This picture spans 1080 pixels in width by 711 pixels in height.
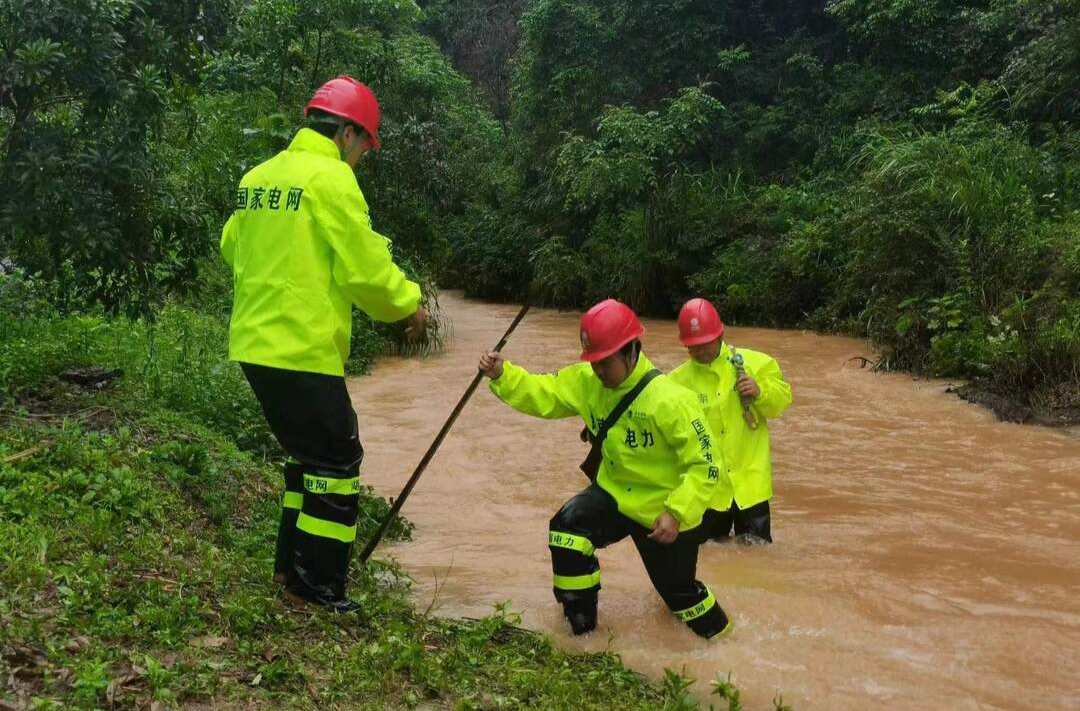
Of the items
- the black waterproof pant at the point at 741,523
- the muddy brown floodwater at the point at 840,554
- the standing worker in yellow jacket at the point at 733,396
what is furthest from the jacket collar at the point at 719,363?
the muddy brown floodwater at the point at 840,554

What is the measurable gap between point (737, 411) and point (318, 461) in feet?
8.45

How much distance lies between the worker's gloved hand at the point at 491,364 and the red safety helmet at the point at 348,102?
102 centimetres

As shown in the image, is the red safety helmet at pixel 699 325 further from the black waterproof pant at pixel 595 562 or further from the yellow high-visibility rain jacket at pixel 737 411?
the black waterproof pant at pixel 595 562

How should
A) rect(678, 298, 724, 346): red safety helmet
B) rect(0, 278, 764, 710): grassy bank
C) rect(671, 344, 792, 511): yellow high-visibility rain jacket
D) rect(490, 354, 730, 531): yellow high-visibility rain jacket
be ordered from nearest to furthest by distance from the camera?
1. rect(0, 278, 764, 710): grassy bank
2. rect(490, 354, 730, 531): yellow high-visibility rain jacket
3. rect(678, 298, 724, 346): red safety helmet
4. rect(671, 344, 792, 511): yellow high-visibility rain jacket

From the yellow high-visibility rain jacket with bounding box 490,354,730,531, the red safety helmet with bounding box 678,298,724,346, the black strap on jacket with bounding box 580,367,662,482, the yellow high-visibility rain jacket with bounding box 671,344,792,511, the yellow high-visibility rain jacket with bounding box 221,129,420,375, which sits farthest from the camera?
the yellow high-visibility rain jacket with bounding box 671,344,792,511

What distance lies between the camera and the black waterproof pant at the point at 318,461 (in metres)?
3.97

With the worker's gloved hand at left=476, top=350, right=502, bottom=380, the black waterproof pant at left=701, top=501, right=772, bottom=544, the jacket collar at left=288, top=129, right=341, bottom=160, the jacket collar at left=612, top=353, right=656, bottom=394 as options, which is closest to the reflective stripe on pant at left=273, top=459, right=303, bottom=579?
the worker's gloved hand at left=476, top=350, right=502, bottom=380

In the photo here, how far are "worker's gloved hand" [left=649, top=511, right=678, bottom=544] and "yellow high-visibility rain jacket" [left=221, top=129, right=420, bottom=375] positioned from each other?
1274mm

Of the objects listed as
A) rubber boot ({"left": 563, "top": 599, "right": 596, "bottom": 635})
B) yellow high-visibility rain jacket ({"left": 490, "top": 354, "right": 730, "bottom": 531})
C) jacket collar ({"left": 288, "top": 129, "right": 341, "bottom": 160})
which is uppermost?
jacket collar ({"left": 288, "top": 129, "right": 341, "bottom": 160})

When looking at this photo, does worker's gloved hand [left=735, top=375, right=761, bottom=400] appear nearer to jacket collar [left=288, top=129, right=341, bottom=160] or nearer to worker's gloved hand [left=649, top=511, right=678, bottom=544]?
worker's gloved hand [left=649, top=511, right=678, bottom=544]

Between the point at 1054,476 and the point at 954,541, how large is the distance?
2008 millimetres

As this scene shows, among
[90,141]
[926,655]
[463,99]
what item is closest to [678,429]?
[926,655]

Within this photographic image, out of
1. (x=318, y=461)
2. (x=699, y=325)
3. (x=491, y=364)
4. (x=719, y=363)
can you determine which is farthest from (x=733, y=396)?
(x=318, y=461)

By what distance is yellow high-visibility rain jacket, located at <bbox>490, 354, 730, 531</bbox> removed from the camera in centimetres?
438
